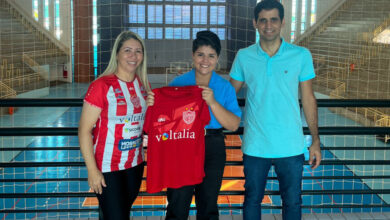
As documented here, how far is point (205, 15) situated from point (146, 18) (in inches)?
87.4

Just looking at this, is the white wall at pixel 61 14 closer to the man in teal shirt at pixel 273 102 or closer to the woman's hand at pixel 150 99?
the man in teal shirt at pixel 273 102

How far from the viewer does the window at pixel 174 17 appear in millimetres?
15305

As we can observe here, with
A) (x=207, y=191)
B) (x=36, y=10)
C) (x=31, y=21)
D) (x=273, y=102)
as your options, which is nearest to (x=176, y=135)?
(x=207, y=191)

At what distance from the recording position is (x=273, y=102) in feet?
5.19

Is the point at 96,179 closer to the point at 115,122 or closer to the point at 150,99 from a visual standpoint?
the point at 115,122

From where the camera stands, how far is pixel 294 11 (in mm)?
12070

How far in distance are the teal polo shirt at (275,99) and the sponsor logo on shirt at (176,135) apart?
28cm

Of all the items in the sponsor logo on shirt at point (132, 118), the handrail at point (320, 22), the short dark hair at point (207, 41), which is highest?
the handrail at point (320, 22)

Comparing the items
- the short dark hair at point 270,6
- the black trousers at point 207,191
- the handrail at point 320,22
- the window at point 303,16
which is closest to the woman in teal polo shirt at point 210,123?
the black trousers at point 207,191

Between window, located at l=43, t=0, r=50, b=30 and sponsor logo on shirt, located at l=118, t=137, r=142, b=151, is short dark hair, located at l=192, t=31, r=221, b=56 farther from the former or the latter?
window, located at l=43, t=0, r=50, b=30

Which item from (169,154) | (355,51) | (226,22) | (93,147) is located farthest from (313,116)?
(226,22)

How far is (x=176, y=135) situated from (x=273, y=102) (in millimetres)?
399

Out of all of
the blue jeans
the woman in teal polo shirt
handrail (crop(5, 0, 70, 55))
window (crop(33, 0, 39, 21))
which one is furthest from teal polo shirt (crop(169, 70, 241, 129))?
window (crop(33, 0, 39, 21))

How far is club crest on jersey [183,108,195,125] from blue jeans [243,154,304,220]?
328 mm
